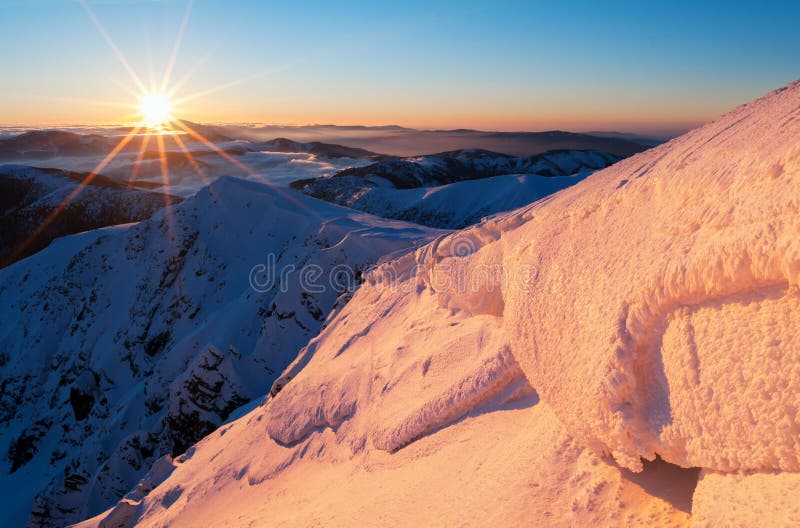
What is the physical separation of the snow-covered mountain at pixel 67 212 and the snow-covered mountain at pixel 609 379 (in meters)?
79.2

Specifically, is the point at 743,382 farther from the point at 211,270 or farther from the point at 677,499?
the point at 211,270

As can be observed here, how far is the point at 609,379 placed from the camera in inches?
145

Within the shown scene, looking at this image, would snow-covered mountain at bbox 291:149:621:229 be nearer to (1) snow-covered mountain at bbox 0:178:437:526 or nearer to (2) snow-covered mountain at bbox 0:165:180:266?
(1) snow-covered mountain at bbox 0:178:437:526

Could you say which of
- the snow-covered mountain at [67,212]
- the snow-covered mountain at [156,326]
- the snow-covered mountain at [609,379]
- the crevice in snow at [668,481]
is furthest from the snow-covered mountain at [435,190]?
the crevice in snow at [668,481]

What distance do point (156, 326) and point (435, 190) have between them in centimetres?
3988

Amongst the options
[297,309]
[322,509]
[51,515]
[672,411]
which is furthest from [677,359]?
[51,515]

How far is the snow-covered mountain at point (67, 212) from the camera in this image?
235 ft

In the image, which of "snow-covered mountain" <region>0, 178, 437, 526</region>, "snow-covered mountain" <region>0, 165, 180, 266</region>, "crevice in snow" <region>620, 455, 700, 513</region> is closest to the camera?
"crevice in snow" <region>620, 455, 700, 513</region>

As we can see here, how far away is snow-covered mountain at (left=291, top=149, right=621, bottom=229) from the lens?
54.3 meters

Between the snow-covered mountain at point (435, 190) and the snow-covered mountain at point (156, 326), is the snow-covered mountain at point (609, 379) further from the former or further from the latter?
the snow-covered mountain at point (435, 190)

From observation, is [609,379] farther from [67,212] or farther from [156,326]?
[67,212]

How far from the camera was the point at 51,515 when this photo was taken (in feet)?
69.7

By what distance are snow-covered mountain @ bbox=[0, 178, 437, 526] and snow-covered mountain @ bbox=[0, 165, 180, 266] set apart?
34.5 m

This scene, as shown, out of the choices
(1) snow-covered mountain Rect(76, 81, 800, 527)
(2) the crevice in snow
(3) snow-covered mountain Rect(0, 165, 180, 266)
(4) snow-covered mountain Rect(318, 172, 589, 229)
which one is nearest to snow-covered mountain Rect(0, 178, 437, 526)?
(1) snow-covered mountain Rect(76, 81, 800, 527)
